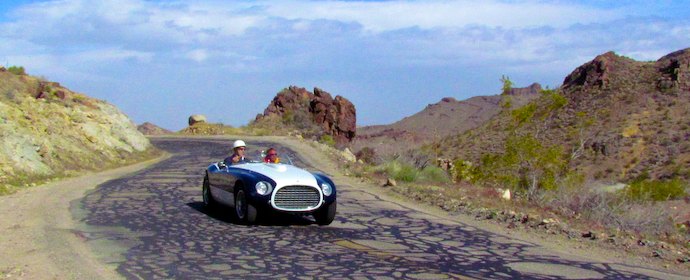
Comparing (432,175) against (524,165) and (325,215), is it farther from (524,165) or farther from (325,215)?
(325,215)

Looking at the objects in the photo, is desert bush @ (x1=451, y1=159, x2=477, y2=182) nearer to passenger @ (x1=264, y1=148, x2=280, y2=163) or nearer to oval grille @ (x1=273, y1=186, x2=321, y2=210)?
passenger @ (x1=264, y1=148, x2=280, y2=163)

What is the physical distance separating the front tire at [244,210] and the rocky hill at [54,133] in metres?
8.25

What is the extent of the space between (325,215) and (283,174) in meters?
1.00

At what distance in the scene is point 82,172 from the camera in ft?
82.2

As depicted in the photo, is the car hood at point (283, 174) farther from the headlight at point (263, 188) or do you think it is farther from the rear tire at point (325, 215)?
the rear tire at point (325, 215)

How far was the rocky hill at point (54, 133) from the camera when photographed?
73.9ft

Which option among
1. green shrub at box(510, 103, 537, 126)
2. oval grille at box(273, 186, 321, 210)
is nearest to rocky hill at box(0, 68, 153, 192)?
oval grille at box(273, 186, 321, 210)

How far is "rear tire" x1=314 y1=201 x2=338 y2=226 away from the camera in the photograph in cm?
1263

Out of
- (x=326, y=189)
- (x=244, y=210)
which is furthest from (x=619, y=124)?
(x=244, y=210)

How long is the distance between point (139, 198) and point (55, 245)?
5.97 m

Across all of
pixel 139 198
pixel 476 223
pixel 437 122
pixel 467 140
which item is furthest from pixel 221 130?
pixel 437 122

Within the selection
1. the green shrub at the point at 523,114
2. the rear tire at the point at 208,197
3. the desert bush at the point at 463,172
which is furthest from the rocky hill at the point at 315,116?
the rear tire at the point at 208,197

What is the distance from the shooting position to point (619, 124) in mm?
56094

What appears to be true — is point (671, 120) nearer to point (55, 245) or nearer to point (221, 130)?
point (221, 130)
